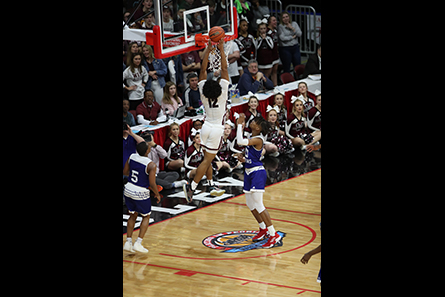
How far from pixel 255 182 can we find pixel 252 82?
5575 millimetres

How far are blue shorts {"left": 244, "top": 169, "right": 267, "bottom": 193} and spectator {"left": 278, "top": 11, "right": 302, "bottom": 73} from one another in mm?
8240

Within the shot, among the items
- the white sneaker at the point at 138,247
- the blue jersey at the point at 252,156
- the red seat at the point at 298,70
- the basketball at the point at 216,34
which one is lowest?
the white sneaker at the point at 138,247

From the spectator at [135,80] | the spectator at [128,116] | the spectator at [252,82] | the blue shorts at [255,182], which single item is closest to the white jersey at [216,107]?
the blue shorts at [255,182]

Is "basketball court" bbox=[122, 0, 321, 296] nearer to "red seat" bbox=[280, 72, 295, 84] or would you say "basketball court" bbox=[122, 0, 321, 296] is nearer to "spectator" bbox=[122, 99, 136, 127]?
"spectator" bbox=[122, 99, 136, 127]

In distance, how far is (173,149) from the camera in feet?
40.6

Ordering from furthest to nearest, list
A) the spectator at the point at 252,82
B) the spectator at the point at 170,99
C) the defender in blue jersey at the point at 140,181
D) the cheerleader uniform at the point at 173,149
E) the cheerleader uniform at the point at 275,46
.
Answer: the cheerleader uniform at the point at 275,46 → the spectator at the point at 252,82 → the spectator at the point at 170,99 → the cheerleader uniform at the point at 173,149 → the defender in blue jersey at the point at 140,181

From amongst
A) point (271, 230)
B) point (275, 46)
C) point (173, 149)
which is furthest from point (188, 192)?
point (275, 46)

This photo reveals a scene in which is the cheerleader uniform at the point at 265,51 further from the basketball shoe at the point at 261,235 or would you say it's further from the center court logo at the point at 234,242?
the basketball shoe at the point at 261,235

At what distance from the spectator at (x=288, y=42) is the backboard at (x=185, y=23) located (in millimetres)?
5552

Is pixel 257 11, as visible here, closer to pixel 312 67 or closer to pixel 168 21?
pixel 312 67

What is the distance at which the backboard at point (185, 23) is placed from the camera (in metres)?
9.64

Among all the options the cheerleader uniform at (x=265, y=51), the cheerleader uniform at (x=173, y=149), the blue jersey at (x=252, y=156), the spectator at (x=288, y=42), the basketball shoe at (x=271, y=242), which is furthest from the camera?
the spectator at (x=288, y=42)
